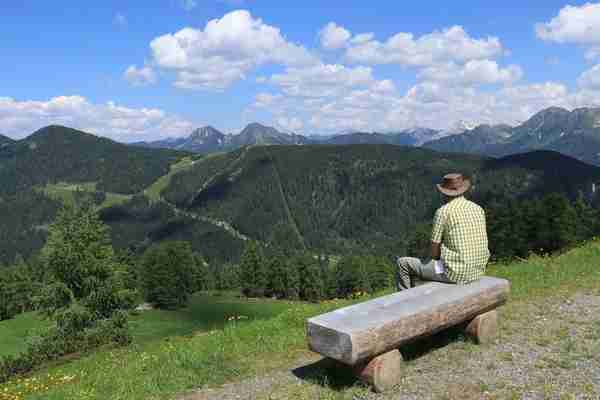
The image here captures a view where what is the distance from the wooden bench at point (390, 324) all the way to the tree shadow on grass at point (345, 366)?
398 mm

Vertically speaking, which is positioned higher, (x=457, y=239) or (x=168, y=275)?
(x=457, y=239)

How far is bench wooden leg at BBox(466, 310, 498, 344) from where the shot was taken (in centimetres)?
964

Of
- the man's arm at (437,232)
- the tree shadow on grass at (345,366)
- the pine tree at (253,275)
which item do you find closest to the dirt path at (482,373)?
the tree shadow on grass at (345,366)

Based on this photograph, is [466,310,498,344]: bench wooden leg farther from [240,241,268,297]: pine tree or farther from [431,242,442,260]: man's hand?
[240,241,268,297]: pine tree

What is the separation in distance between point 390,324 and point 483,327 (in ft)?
10.8

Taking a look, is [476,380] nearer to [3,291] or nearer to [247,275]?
[247,275]

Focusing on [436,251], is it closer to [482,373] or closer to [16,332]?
[482,373]

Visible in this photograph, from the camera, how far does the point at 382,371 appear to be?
7754 mm

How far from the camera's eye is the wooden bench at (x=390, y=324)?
726 centimetres

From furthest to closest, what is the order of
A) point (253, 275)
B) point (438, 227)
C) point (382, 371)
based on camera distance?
point (253, 275) < point (438, 227) < point (382, 371)

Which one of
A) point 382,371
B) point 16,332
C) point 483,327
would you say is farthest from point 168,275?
point 382,371

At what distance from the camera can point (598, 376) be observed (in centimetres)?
786

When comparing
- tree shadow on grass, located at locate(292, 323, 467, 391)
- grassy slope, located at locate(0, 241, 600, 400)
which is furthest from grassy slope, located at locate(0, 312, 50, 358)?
tree shadow on grass, located at locate(292, 323, 467, 391)

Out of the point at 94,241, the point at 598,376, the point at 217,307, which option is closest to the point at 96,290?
the point at 94,241
